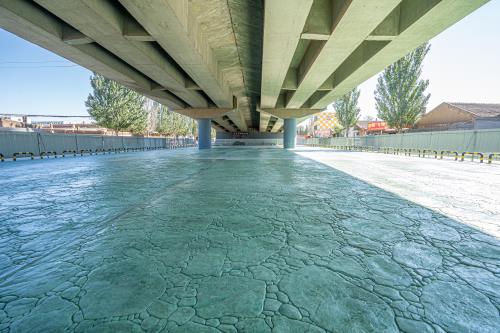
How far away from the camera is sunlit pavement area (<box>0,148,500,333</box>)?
1.72 m

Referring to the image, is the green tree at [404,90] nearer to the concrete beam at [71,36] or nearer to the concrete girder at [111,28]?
the concrete girder at [111,28]

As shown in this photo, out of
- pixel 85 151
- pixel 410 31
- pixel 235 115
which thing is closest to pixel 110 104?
pixel 85 151

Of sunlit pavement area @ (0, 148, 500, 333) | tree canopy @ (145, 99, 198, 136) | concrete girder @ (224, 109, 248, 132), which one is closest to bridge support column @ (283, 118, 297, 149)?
concrete girder @ (224, 109, 248, 132)

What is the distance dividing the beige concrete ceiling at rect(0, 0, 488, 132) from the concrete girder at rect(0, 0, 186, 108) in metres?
0.04

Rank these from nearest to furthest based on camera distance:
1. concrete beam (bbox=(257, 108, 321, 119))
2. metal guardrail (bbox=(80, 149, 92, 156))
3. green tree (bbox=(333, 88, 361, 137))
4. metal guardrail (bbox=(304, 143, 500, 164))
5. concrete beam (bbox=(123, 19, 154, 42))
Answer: concrete beam (bbox=(123, 19, 154, 42)) < metal guardrail (bbox=(304, 143, 500, 164)) < metal guardrail (bbox=(80, 149, 92, 156)) < concrete beam (bbox=(257, 108, 321, 119)) < green tree (bbox=(333, 88, 361, 137))

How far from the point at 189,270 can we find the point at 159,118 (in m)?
56.7

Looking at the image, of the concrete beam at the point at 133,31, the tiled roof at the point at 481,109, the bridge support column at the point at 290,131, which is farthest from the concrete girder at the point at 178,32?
the tiled roof at the point at 481,109

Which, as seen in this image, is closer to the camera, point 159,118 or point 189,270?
point 189,270

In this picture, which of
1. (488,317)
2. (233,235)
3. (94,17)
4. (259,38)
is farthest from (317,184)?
(94,17)

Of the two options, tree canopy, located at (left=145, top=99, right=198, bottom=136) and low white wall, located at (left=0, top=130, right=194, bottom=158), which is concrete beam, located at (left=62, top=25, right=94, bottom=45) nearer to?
low white wall, located at (left=0, top=130, right=194, bottom=158)

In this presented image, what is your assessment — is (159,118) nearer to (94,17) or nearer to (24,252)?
(94,17)

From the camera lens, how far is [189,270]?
7.78 feet

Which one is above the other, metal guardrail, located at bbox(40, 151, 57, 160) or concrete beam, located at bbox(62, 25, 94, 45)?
concrete beam, located at bbox(62, 25, 94, 45)

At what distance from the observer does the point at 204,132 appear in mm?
30859
